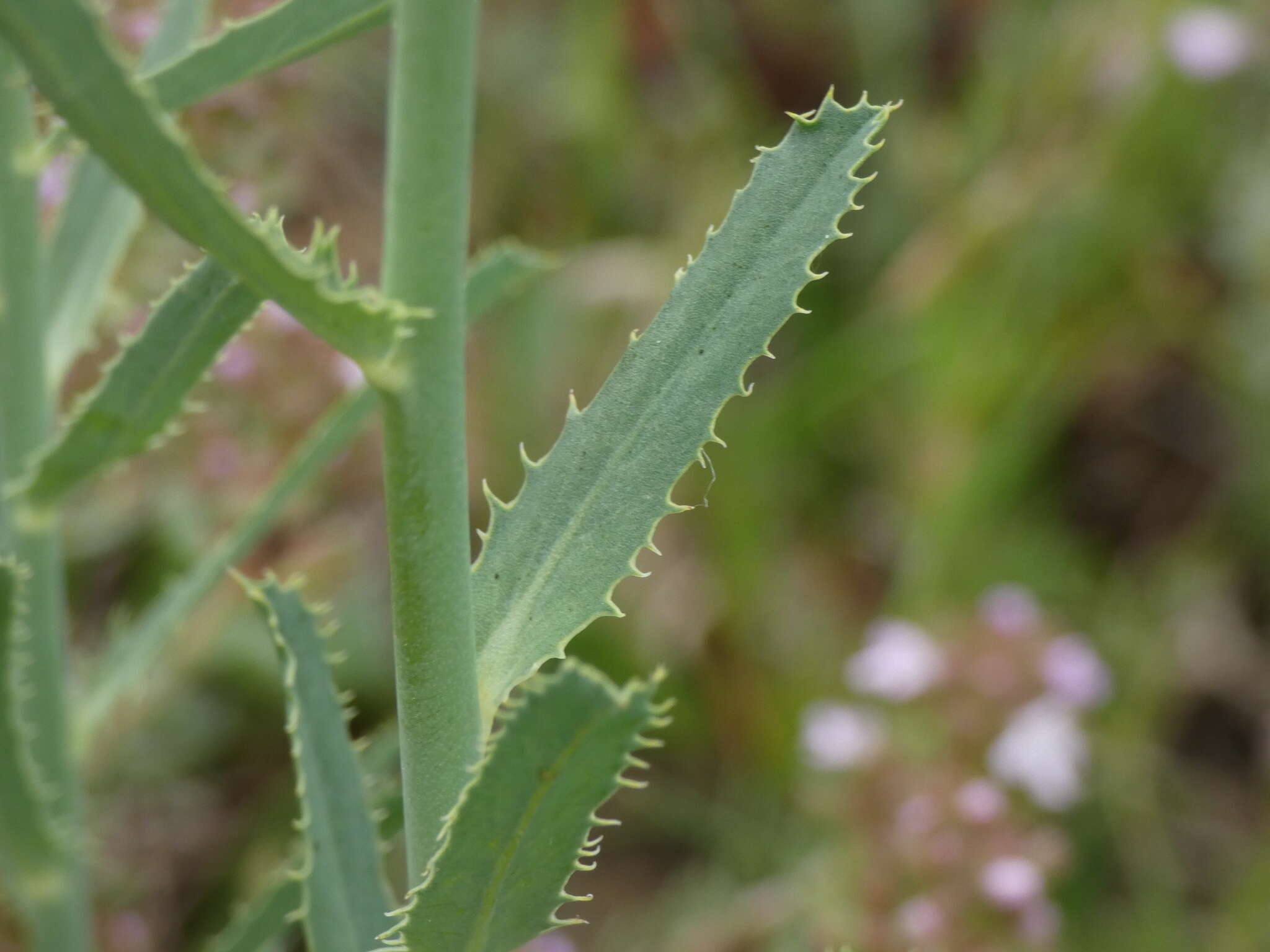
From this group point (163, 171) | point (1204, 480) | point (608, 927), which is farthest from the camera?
point (1204, 480)

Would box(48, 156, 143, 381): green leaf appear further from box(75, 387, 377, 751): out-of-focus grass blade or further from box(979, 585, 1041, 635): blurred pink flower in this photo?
box(979, 585, 1041, 635): blurred pink flower

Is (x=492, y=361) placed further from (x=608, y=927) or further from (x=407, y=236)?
(x=407, y=236)

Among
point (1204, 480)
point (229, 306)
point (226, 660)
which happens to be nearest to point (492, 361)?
point (226, 660)

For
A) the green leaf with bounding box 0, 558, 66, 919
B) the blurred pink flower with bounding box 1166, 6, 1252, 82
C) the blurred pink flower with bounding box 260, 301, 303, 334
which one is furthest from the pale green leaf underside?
the blurred pink flower with bounding box 1166, 6, 1252, 82

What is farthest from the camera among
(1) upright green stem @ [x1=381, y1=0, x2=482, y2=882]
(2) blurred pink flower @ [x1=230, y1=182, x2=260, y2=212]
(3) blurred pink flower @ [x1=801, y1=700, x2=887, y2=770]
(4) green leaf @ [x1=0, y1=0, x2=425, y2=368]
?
(3) blurred pink flower @ [x1=801, y1=700, x2=887, y2=770]

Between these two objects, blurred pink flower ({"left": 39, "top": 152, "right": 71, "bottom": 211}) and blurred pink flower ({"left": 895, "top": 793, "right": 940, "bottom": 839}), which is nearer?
blurred pink flower ({"left": 39, "top": 152, "right": 71, "bottom": 211})
